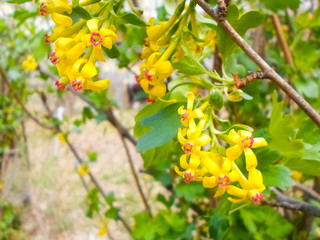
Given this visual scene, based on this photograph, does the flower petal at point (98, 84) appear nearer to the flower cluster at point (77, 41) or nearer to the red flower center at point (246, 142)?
the flower cluster at point (77, 41)

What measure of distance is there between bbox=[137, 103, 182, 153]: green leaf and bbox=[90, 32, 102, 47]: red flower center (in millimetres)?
102

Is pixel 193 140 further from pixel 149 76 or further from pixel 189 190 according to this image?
pixel 189 190

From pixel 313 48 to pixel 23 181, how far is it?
2.26 metres


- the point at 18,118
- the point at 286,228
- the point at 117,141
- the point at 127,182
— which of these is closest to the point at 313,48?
the point at 286,228

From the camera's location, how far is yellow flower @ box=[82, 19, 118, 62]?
0.99 ft

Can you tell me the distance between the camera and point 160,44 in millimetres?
350

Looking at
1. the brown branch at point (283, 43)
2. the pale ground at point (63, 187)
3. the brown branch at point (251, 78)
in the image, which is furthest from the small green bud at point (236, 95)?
the pale ground at point (63, 187)

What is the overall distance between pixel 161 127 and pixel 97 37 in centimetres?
11

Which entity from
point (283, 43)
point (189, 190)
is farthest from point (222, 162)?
point (283, 43)

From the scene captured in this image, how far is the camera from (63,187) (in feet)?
9.39

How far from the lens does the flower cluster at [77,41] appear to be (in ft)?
1.01

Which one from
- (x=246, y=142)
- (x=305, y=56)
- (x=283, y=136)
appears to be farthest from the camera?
(x=305, y=56)

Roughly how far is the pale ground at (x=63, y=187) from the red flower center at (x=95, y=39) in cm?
174

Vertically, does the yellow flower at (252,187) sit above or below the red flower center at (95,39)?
below
